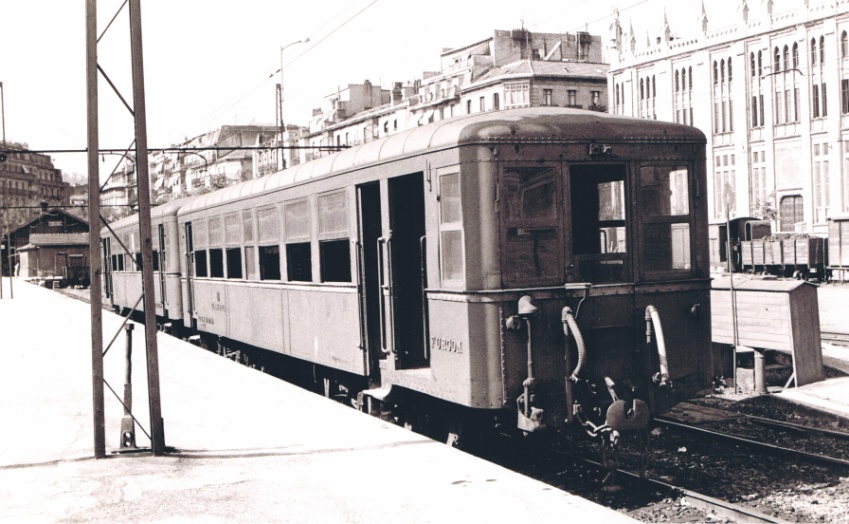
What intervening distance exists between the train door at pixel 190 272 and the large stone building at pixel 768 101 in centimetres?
3834

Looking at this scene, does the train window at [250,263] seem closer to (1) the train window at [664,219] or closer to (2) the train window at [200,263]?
(2) the train window at [200,263]

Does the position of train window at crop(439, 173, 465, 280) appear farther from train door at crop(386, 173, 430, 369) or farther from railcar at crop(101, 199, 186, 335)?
railcar at crop(101, 199, 186, 335)

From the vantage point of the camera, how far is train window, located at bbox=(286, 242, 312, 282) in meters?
11.4

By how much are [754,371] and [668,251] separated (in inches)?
224

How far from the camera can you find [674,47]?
65.4m

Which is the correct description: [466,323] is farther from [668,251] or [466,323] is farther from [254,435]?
[254,435]

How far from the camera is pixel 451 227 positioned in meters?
7.96

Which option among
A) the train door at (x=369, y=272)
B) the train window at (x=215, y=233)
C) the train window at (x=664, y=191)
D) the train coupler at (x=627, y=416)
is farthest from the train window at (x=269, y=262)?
the train coupler at (x=627, y=416)

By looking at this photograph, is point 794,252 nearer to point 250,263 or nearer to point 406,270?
point 250,263

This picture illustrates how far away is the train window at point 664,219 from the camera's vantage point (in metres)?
8.23

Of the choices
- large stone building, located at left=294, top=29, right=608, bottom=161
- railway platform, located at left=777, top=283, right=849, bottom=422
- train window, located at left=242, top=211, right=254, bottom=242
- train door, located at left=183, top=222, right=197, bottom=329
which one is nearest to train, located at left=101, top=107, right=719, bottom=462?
railway platform, located at left=777, top=283, right=849, bottom=422

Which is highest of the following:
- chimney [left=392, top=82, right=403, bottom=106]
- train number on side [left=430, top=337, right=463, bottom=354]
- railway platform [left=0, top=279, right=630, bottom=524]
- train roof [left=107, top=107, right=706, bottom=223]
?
chimney [left=392, top=82, right=403, bottom=106]

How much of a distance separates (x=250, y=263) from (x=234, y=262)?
42.0 inches

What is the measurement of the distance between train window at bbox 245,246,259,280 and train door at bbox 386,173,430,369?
5032mm
